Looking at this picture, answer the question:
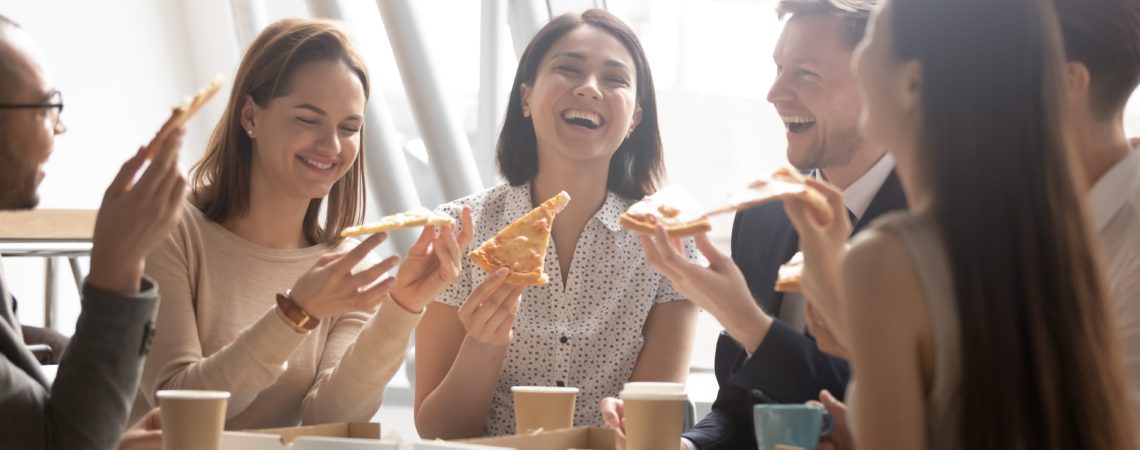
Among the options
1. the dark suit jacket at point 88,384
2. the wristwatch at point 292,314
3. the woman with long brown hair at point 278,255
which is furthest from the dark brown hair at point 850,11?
the dark suit jacket at point 88,384

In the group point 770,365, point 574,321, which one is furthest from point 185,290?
point 770,365

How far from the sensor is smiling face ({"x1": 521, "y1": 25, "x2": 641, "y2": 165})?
2777mm

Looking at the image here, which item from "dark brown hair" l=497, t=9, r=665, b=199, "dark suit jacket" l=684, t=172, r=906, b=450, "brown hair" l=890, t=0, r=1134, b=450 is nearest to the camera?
"brown hair" l=890, t=0, r=1134, b=450

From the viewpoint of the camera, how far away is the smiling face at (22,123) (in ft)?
5.83

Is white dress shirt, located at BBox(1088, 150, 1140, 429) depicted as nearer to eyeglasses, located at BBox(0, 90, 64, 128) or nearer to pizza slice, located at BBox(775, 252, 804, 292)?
pizza slice, located at BBox(775, 252, 804, 292)

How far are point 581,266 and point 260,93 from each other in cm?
88

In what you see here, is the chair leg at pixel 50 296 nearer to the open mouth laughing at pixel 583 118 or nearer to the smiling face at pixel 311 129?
the smiling face at pixel 311 129

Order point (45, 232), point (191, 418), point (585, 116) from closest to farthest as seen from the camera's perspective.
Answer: point (191, 418), point (585, 116), point (45, 232)

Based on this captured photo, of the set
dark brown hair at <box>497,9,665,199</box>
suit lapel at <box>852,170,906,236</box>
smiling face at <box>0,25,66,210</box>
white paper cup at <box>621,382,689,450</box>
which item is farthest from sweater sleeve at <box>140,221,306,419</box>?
suit lapel at <box>852,170,906,236</box>

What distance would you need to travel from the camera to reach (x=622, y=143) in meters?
3.01

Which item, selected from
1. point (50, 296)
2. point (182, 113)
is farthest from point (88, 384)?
point (50, 296)

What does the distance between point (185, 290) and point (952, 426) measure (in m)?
1.77

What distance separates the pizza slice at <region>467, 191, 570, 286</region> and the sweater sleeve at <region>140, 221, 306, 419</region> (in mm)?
427

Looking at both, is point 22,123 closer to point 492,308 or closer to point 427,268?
point 427,268
